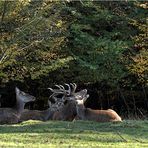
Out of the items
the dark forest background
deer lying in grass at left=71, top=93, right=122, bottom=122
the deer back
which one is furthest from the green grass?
the dark forest background

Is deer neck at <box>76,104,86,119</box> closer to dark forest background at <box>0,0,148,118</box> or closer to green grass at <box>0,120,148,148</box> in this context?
green grass at <box>0,120,148,148</box>

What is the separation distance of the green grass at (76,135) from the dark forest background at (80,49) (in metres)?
6.11

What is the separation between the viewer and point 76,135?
11227mm

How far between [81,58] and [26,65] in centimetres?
249

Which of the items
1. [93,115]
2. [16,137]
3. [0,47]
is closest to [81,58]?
[0,47]

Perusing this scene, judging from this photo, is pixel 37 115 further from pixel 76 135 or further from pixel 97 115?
pixel 76 135

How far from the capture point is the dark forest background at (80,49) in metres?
18.7

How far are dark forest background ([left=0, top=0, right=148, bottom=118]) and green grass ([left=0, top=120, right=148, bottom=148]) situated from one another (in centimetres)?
611

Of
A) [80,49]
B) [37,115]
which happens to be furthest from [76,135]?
[80,49]

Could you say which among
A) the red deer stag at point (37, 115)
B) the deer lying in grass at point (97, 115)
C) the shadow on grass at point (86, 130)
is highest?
the shadow on grass at point (86, 130)

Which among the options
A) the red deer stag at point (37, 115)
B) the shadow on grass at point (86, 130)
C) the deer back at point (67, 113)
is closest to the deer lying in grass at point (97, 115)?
the deer back at point (67, 113)

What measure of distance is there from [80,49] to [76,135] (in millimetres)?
10856

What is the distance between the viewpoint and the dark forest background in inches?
737

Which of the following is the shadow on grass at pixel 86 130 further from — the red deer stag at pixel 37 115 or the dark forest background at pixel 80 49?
the dark forest background at pixel 80 49
